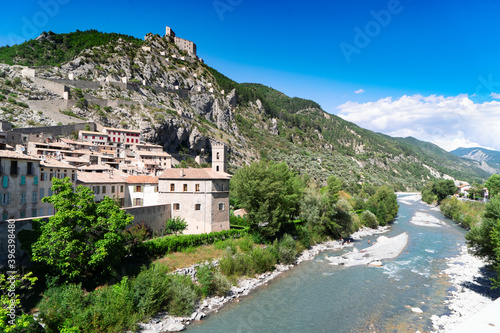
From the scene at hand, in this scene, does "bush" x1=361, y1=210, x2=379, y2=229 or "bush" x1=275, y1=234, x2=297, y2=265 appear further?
"bush" x1=361, y1=210, x2=379, y2=229

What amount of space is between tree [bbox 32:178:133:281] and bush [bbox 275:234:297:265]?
17.8m

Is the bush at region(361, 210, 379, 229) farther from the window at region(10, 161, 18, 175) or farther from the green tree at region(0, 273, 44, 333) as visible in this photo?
the window at region(10, 161, 18, 175)

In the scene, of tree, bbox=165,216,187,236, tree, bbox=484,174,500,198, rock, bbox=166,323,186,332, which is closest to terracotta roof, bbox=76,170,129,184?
tree, bbox=165,216,187,236

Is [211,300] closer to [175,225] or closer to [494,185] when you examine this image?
[175,225]

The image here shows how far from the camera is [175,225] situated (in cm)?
3209

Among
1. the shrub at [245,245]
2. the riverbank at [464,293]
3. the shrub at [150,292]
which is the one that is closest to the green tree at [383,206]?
the riverbank at [464,293]

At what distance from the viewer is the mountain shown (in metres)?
77.2

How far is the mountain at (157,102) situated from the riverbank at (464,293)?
67.9m

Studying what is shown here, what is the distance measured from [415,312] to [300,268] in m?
12.3

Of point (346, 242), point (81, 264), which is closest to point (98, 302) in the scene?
point (81, 264)

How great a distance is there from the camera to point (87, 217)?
18219mm

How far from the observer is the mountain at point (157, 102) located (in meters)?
77.2

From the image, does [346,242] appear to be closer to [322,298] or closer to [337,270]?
[337,270]

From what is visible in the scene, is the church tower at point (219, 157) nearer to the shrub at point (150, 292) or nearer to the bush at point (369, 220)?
the bush at point (369, 220)
